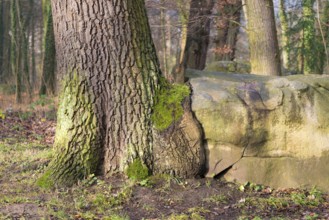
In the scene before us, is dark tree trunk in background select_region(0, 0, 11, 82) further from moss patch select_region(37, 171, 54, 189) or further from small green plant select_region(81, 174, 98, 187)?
small green plant select_region(81, 174, 98, 187)

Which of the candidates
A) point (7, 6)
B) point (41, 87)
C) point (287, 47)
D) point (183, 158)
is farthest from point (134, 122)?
point (7, 6)

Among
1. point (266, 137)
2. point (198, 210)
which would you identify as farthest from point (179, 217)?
point (266, 137)

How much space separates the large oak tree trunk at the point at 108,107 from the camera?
209 inches

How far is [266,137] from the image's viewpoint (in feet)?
18.5

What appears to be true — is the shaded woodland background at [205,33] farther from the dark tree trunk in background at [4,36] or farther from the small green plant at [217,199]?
the dark tree trunk in background at [4,36]

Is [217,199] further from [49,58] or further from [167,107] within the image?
[49,58]

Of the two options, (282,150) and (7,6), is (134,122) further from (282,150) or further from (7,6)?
(7,6)

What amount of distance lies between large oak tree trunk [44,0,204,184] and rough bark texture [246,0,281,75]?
15.1ft

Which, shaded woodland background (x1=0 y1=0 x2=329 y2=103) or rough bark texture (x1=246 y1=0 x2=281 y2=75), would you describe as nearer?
rough bark texture (x1=246 y1=0 x2=281 y2=75)

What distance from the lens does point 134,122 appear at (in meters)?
5.36

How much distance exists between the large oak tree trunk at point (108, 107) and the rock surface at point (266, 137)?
334mm

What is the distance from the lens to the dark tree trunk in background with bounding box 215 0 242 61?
13.8 meters

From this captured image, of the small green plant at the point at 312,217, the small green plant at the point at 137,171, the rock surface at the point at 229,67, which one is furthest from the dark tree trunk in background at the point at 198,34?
the small green plant at the point at 312,217

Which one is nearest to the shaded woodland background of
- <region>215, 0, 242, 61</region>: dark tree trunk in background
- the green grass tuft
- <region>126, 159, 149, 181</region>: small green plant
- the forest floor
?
<region>215, 0, 242, 61</region>: dark tree trunk in background
